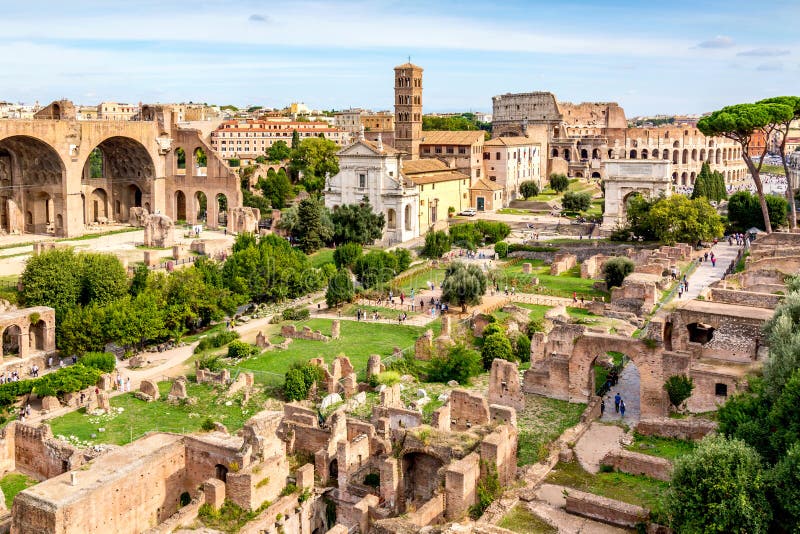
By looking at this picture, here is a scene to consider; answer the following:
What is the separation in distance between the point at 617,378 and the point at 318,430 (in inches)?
422

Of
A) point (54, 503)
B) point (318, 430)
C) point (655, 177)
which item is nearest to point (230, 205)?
point (655, 177)

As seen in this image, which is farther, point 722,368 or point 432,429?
point 722,368

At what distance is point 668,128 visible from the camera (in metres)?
91.5

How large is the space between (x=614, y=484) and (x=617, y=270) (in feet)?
79.6

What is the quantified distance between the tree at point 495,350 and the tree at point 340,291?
11.4 m

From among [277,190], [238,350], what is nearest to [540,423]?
[238,350]

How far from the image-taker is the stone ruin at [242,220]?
59594 mm

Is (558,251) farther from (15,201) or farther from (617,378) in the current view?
(15,201)

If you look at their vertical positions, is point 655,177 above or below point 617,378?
above

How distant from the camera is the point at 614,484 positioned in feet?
57.8

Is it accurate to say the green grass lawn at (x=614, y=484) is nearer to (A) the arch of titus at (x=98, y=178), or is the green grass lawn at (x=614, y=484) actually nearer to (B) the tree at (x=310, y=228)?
(B) the tree at (x=310, y=228)

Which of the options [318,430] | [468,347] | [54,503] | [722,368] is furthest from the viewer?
[468,347]

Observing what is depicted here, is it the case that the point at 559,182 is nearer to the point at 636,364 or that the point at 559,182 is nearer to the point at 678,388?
the point at 636,364

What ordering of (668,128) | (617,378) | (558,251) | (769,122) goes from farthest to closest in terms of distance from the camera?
(668,128), (558,251), (769,122), (617,378)
